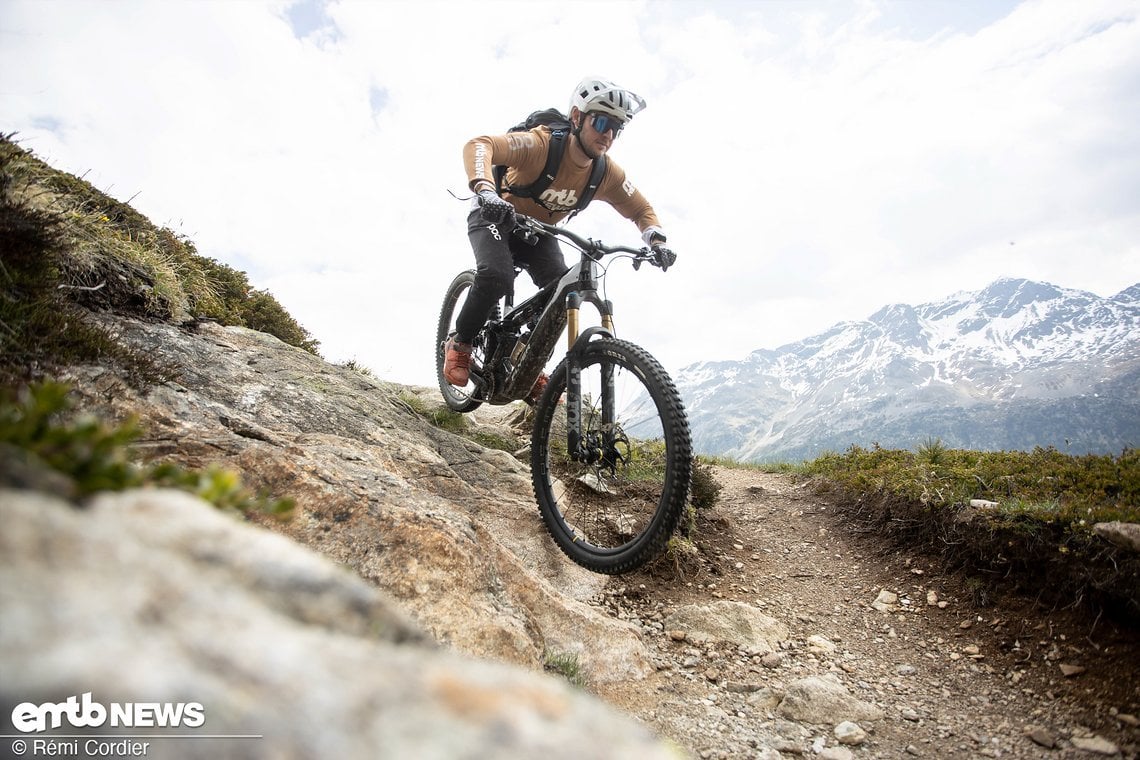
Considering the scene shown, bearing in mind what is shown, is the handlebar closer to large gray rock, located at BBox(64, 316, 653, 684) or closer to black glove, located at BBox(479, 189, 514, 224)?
black glove, located at BBox(479, 189, 514, 224)

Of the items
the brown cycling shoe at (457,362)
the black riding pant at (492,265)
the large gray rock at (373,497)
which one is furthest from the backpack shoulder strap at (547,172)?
the large gray rock at (373,497)

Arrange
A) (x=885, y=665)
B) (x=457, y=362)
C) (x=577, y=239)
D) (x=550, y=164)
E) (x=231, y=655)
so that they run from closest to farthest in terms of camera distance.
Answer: (x=231, y=655) → (x=885, y=665) → (x=577, y=239) → (x=550, y=164) → (x=457, y=362)

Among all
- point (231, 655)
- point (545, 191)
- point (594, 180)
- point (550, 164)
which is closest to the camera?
point (231, 655)

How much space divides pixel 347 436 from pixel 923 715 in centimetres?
487

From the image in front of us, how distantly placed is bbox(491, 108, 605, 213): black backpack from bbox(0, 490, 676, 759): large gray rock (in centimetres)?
582

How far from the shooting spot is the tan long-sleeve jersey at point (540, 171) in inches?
214

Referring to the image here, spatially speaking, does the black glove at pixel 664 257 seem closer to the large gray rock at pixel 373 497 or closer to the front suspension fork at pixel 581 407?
the front suspension fork at pixel 581 407

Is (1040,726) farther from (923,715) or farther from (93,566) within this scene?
(93,566)

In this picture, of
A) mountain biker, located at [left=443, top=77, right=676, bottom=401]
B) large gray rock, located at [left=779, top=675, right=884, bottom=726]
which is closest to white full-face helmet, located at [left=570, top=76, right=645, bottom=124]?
mountain biker, located at [left=443, top=77, right=676, bottom=401]

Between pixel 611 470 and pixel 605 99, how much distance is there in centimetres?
386

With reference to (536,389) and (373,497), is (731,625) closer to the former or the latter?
(373,497)

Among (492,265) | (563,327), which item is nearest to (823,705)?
(563,327)

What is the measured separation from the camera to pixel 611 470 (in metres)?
5.00

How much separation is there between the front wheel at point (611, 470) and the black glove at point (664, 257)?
4.67 ft
